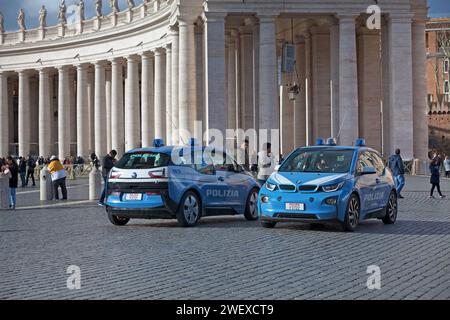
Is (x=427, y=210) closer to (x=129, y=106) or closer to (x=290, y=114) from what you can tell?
(x=290, y=114)

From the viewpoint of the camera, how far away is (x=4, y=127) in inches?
2972

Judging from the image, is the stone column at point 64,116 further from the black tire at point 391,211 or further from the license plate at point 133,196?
the black tire at point 391,211

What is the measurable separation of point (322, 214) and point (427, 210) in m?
7.03

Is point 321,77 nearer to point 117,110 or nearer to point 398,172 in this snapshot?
point 117,110

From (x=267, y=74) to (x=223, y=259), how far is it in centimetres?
3168

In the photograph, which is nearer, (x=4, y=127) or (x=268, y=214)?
(x=268, y=214)

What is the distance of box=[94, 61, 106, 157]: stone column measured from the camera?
65562mm

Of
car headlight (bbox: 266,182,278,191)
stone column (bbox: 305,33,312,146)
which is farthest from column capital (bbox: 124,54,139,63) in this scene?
car headlight (bbox: 266,182,278,191)

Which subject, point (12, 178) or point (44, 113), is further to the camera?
point (44, 113)

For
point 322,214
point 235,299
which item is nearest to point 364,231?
point 322,214

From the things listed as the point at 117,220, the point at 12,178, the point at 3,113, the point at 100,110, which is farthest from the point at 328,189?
the point at 3,113

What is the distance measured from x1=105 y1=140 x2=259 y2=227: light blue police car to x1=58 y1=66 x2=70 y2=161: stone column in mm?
52224

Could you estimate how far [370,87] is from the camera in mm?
50531

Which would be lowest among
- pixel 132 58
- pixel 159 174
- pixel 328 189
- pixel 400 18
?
pixel 328 189
